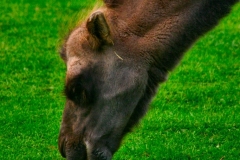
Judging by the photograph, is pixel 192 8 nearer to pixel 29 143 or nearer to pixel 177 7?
pixel 177 7

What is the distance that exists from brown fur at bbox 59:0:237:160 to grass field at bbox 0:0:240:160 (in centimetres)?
50

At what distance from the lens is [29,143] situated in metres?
10.2

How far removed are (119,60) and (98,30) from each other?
0.38 meters

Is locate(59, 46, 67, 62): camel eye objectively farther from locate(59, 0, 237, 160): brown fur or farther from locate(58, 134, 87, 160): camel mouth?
locate(58, 134, 87, 160): camel mouth

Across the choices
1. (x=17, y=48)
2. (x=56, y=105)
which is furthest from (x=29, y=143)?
(x=17, y=48)

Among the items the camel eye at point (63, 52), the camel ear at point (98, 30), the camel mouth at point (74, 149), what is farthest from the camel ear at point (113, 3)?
the camel mouth at point (74, 149)

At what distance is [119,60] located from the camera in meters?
7.27

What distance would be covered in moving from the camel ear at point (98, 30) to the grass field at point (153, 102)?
46cm

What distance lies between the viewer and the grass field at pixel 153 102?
9930 mm

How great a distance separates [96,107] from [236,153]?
10.4 feet

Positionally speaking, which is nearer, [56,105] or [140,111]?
[140,111]

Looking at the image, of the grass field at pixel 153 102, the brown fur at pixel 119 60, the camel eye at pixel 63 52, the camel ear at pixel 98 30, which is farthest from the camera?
the grass field at pixel 153 102

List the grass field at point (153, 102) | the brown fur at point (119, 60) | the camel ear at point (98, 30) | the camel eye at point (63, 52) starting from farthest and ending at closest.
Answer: the grass field at point (153, 102) < the camel eye at point (63, 52) < the brown fur at point (119, 60) < the camel ear at point (98, 30)

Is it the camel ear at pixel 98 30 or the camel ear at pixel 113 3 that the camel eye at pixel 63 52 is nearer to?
the camel ear at pixel 98 30
